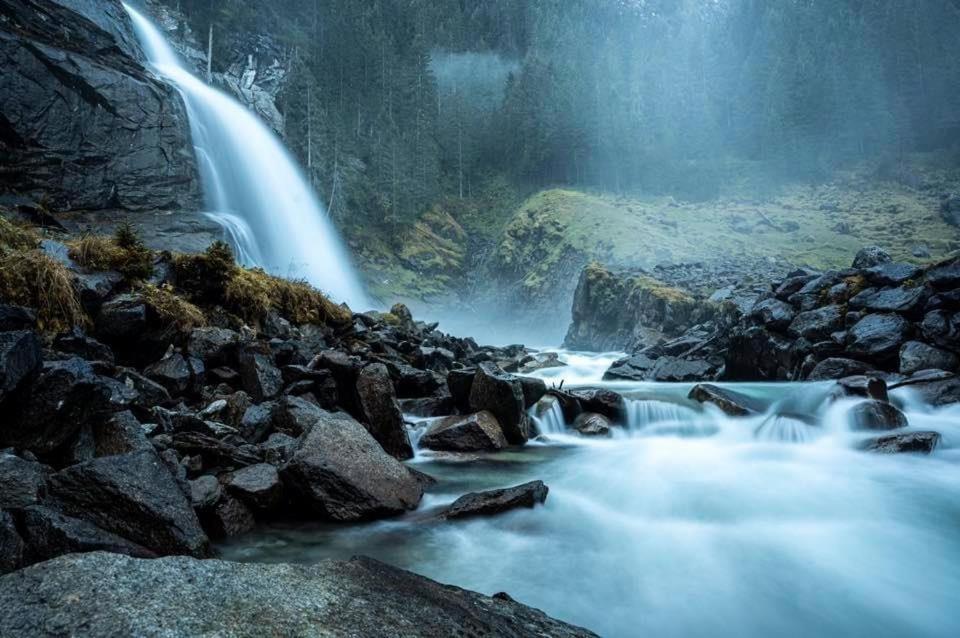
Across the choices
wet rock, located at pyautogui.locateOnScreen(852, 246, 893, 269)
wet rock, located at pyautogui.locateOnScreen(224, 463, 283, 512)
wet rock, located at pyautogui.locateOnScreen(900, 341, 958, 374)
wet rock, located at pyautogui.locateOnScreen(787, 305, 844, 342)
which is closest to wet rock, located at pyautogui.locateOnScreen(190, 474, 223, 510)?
→ wet rock, located at pyautogui.locateOnScreen(224, 463, 283, 512)

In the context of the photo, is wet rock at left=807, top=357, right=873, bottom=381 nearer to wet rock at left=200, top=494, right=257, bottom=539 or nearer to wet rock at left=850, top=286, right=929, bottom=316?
wet rock at left=850, top=286, right=929, bottom=316

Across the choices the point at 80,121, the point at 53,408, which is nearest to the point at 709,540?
the point at 53,408

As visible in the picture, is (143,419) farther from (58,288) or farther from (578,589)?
(578,589)

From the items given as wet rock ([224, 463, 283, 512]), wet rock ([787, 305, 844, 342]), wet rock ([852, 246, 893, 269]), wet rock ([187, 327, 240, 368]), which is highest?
wet rock ([852, 246, 893, 269])

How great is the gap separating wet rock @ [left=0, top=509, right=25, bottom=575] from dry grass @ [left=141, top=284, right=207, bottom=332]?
564cm

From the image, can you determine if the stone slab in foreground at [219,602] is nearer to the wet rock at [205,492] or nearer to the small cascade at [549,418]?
the wet rock at [205,492]

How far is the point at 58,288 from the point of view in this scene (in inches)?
257

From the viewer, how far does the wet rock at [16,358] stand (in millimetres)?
3799

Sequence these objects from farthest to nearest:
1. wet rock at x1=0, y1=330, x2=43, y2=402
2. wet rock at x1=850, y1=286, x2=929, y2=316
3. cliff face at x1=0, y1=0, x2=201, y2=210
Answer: cliff face at x1=0, y1=0, x2=201, y2=210 → wet rock at x1=850, y1=286, x2=929, y2=316 → wet rock at x1=0, y1=330, x2=43, y2=402

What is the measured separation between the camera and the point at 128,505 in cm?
360

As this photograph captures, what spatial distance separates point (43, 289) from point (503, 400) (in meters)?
7.10

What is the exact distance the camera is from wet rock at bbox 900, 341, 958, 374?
10102 mm

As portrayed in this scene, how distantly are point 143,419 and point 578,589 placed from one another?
200 inches

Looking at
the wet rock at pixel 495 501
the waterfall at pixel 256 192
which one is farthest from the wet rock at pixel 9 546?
the waterfall at pixel 256 192
